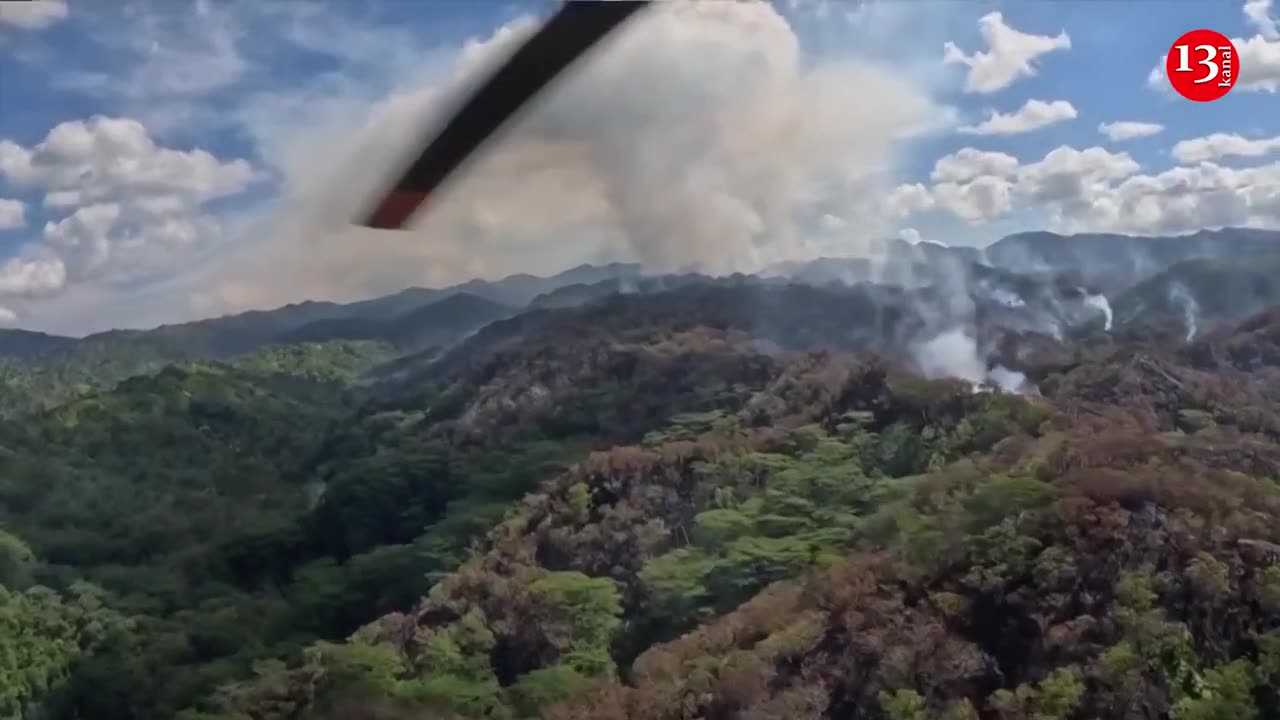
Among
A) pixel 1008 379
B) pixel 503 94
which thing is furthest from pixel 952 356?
pixel 503 94

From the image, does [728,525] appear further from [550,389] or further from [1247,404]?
[550,389]

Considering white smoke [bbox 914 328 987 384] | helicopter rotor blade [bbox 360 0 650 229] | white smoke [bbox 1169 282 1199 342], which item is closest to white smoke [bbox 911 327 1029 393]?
white smoke [bbox 914 328 987 384]

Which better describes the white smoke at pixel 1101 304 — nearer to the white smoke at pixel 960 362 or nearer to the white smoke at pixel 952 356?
the white smoke at pixel 960 362

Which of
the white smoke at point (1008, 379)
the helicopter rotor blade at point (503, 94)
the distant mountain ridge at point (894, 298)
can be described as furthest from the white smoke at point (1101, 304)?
the helicopter rotor blade at point (503, 94)

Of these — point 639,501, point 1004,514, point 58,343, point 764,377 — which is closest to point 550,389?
point 764,377

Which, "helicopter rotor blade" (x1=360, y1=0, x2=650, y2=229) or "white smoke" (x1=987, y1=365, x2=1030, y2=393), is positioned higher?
"helicopter rotor blade" (x1=360, y1=0, x2=650, y2=229)

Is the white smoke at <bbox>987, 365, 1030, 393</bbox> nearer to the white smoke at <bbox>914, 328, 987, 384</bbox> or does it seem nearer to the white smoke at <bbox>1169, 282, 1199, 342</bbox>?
the white smoke at <bbox>914, 328, 987, 384</bbox>

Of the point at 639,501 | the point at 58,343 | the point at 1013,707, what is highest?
the point at 58,343
